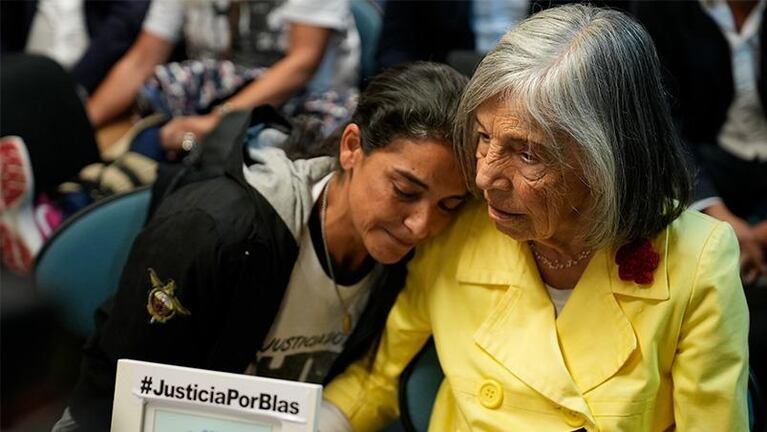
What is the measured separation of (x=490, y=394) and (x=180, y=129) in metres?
1.52

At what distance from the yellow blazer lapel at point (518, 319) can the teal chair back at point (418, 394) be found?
0.20 m

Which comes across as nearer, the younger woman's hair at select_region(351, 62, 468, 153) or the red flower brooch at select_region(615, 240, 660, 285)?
the red flower brooch at select_region(615, 240, 660, 285)

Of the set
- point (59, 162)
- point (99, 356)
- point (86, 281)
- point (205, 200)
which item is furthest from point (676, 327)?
point (59, 162)

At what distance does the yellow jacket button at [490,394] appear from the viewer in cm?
171

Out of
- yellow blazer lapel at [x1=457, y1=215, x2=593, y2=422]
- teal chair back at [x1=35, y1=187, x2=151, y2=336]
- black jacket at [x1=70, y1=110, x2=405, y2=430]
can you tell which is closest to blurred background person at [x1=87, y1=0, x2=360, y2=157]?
teal chair back at [x1=35, y1=187, x2=151, y2=336]

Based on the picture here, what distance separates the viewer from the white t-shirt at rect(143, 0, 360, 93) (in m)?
3.11

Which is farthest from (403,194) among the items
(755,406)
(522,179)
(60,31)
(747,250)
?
(60,31)

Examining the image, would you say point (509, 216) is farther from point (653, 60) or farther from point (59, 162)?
point (59, 162)

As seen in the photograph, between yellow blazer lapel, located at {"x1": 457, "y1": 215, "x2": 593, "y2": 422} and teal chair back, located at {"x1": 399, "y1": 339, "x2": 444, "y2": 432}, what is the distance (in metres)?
0.20

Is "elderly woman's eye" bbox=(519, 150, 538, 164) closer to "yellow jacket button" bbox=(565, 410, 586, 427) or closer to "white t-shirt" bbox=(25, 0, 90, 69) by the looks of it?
"yellow jacket button" bbox=(565, 410, 586, 427)

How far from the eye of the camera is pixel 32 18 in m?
3.47

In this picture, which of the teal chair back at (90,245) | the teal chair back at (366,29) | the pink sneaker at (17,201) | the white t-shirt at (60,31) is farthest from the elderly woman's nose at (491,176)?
the white t-shirt at (60,31)

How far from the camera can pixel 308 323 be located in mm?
1969

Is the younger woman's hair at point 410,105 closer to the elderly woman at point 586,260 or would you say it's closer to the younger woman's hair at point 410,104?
the younger woman's hair at point 410,104
